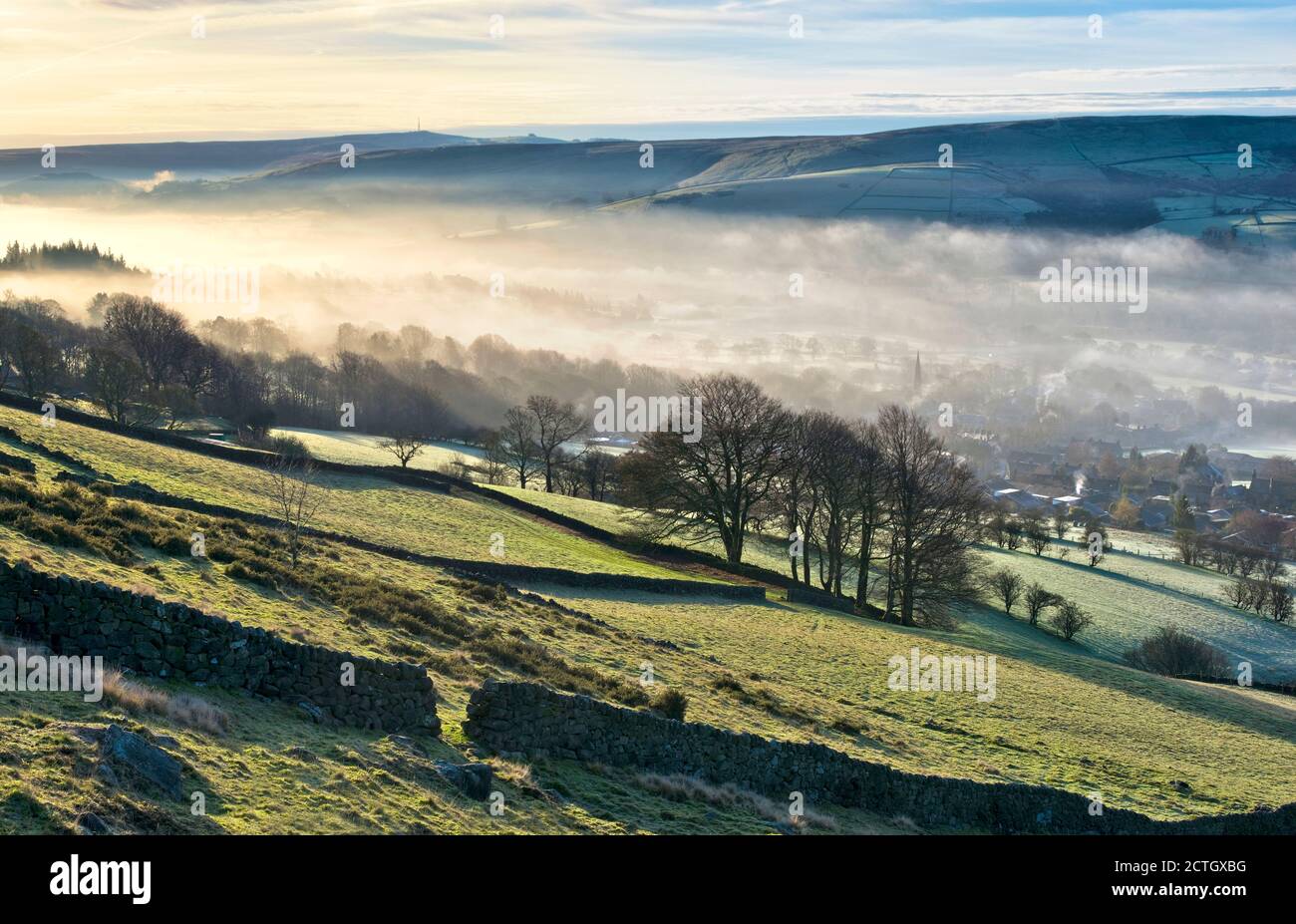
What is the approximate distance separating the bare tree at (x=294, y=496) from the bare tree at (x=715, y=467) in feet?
55.5

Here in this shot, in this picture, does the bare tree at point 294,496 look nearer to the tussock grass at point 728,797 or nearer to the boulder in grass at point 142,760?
the tussock grass at point 728,797

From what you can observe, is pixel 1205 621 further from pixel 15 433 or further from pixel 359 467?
pixel 15 433

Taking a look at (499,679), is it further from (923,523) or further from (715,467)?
(715,467)

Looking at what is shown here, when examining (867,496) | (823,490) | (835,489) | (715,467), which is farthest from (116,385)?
(867,496)

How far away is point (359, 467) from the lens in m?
59.6

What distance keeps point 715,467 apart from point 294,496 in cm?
2401

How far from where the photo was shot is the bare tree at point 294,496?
1300 inches

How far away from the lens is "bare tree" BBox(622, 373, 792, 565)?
59.6m

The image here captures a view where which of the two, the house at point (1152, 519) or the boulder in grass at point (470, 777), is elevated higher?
the boulder in grass at point (470, 777)

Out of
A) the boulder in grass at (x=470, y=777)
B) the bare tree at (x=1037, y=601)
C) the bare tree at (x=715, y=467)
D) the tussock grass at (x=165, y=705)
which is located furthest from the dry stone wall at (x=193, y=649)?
the bare tree at (x=1037, y=601)

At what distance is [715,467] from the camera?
199ft

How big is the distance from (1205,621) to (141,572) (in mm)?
72280

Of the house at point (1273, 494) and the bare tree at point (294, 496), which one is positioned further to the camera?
the house at point (1273, 494)

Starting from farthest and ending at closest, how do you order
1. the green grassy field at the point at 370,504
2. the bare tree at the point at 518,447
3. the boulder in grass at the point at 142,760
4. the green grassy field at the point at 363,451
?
the bare tree at the point at 518,447, the green grassy field at the point at 363,451, the green grassy field at the point at 370,504, the boulder in grass at the point at 142,760
